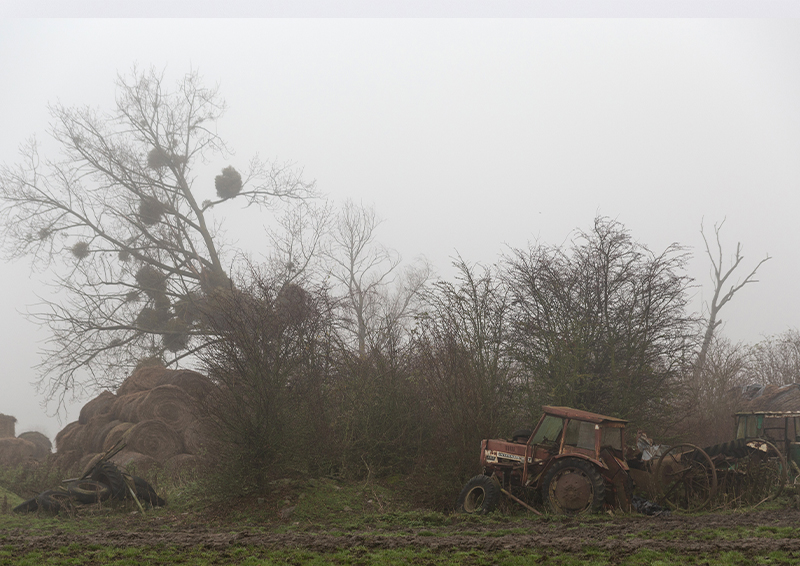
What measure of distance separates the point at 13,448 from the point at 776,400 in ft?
89.9

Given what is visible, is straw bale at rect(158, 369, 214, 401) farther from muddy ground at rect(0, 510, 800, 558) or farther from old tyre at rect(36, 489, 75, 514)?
muddy ground at rect(0, 510, 800, 558)

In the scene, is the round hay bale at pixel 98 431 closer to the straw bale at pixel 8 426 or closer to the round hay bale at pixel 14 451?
the round hay bale at pixel 14 451

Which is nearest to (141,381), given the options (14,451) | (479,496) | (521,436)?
(14,451)

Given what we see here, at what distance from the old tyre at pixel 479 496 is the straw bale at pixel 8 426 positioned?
23.8 metres

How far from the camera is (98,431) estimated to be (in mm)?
21453

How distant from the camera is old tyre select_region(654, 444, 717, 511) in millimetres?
12656

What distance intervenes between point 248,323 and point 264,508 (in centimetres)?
368

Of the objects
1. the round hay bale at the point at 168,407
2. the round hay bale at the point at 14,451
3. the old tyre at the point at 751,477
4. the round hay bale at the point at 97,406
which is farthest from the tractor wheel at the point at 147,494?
the round hay bale at the point at 14,451

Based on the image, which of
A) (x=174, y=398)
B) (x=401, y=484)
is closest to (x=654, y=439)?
(x=401, y=484)

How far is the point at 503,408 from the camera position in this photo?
47.0ft

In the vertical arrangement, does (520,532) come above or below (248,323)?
below

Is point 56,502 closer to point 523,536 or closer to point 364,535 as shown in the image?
point 364,535

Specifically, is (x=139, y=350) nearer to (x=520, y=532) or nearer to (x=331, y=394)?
(x=331, y=394)

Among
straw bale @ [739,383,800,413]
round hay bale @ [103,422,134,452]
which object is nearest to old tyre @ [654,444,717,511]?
straw bale @ [739,383,800,413]
